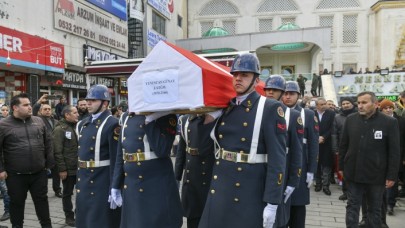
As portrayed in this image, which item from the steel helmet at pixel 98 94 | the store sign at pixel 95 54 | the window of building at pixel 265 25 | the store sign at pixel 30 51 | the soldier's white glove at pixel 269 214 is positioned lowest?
the soldier's white glove at pixel 269 214

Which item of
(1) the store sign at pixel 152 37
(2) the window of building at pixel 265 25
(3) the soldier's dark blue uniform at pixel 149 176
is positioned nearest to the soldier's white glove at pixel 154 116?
(3) the soldier's dark blue uniform at pixel 149 176

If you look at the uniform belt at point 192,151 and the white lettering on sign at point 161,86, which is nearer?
the white lettering on sign at point 161,86

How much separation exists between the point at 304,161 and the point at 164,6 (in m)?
27.4

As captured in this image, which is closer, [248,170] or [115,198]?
[248,170]

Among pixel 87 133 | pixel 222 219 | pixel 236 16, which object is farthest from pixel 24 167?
A: pixel 236 16

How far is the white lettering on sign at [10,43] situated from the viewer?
11866 mm

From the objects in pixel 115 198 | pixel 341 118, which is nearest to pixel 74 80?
pixel 341 118

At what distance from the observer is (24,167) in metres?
5.13

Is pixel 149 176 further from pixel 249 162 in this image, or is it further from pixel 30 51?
pixel 30 51

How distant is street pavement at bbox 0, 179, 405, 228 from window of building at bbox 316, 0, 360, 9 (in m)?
31.3

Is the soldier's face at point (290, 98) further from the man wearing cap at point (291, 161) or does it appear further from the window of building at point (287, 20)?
the window of building at point (287, 20)

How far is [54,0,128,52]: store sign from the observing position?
621 inches

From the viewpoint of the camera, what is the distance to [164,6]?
3044cm

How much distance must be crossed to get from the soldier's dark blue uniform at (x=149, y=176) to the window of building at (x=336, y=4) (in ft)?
116
